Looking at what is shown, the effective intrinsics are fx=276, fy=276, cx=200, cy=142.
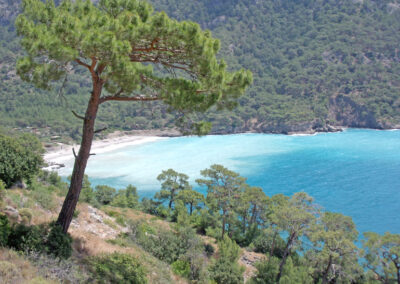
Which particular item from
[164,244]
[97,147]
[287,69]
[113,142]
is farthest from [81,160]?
[287,69]

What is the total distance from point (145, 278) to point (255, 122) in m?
91.8

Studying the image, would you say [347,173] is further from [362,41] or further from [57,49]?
[362,41]

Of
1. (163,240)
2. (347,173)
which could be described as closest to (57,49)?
(163,240)

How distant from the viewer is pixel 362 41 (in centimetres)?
11575

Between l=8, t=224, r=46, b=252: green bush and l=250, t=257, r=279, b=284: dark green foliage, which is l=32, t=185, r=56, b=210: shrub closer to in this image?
l=8, t=224, r=46, b=252: green bush

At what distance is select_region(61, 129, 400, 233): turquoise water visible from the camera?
33094 mm

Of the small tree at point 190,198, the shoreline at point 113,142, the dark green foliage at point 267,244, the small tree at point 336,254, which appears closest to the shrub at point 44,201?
the small tree at point 336,254

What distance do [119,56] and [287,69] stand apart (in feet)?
415

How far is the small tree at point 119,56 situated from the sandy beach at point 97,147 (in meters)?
45.6

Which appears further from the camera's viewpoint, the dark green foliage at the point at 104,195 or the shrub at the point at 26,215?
the dark green foliage at the point at 104,195

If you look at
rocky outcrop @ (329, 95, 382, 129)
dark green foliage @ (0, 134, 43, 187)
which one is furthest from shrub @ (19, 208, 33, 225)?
rocky outcrop @ (329, 95, 382, 129)

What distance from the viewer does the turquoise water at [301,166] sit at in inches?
1303

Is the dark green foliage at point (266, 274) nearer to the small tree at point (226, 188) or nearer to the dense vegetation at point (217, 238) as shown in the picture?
the dense vegetation at point (217, 238)

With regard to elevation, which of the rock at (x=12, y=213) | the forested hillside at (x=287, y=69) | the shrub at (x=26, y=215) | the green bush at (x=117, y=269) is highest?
the forested hillside at (x=287, y=69)
